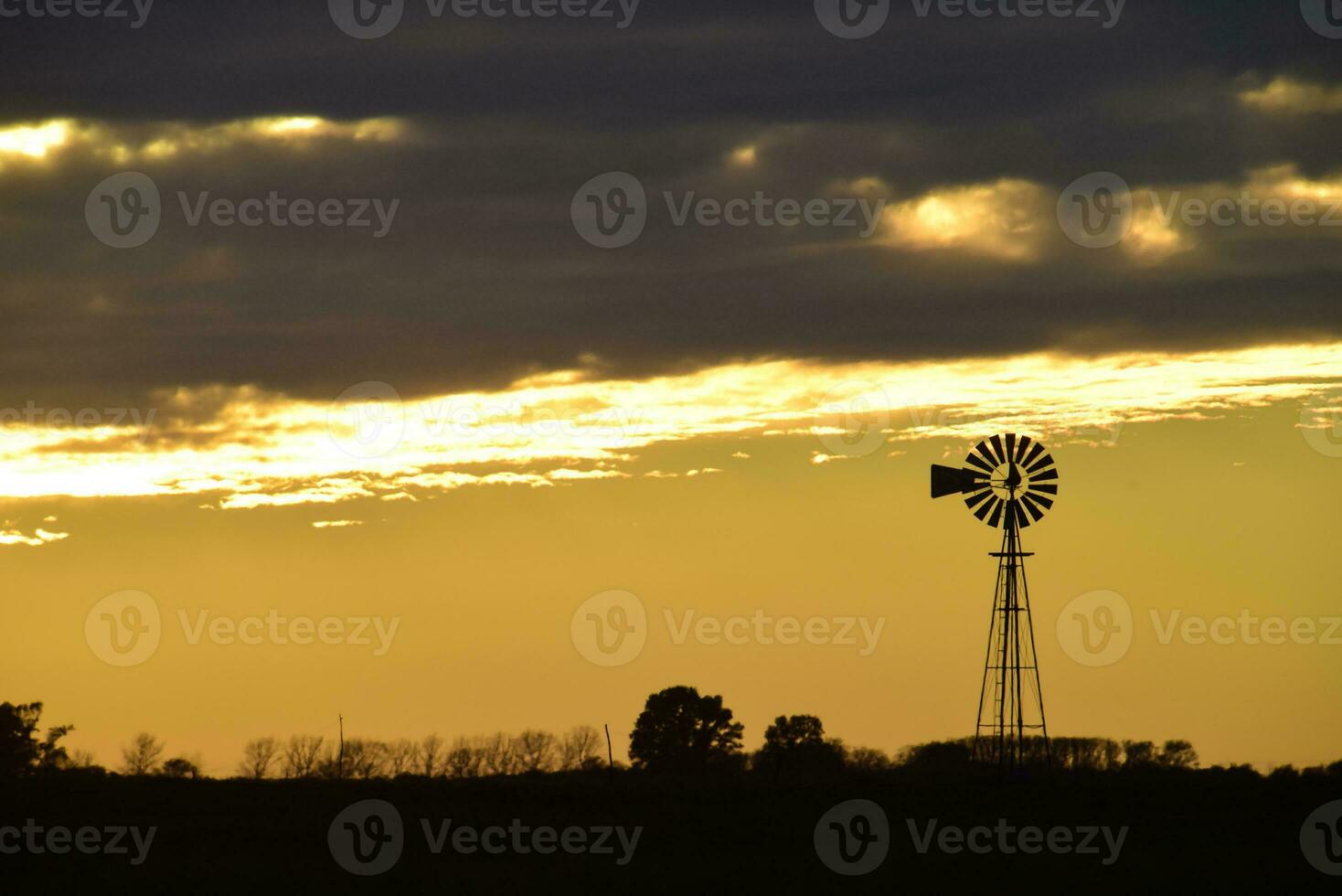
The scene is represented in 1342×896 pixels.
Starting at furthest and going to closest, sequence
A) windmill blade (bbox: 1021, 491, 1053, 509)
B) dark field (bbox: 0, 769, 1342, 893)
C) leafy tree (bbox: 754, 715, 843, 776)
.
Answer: leafy tree (bbox: 754, 715, 843, 776)
windmill blade (bbox: 1021, 491, 1053, 509)
dark field (bbox: 0, 769, 1342, 893)

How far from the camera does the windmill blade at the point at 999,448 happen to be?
74.8 meters

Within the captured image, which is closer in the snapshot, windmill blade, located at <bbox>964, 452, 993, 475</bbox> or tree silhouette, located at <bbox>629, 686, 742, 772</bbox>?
windmill blade, located at <bbox>964, 452, 993, 475</bbox>

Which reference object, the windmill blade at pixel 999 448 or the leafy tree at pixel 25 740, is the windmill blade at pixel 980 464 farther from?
the leafy tree at pixel 25 740

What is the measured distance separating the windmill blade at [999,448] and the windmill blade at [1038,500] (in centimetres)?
168

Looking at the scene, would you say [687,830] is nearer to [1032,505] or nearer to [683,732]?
[1032,505]

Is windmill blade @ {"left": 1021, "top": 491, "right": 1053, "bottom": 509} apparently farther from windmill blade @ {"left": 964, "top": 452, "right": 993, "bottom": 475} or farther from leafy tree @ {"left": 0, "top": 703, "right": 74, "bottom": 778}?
leafy tree @ {"left": 0, "top": 703, "right": 74, "bottom": 778}

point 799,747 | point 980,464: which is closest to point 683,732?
point 799,747

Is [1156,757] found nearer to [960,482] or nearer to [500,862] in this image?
[960,482]

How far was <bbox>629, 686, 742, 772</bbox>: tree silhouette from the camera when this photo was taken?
12544 cm

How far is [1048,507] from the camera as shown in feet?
244

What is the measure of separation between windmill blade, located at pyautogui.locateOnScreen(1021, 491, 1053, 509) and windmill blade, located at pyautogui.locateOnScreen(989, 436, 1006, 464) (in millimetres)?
1678

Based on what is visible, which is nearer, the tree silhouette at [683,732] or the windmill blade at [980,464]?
the windmill blade at [980,464]

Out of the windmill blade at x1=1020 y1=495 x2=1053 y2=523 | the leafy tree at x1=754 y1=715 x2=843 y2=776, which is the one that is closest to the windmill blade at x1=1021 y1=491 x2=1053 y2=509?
the windmill blade at x1=1020 y1=495 x2=1053 y2=523

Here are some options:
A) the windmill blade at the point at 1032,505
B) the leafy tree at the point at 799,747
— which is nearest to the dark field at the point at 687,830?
the windmill blade at the point at 1032,505
